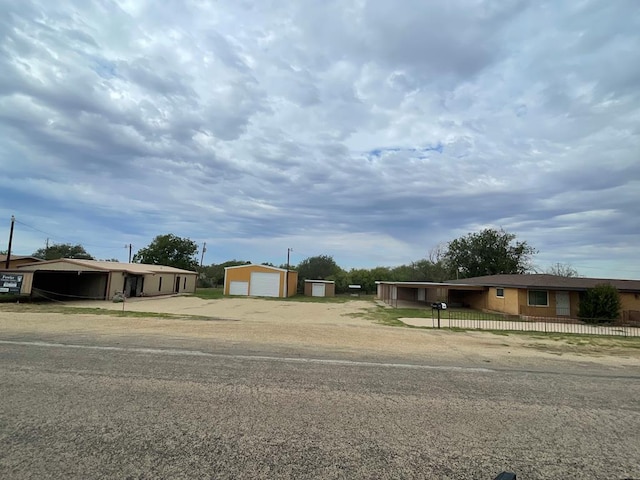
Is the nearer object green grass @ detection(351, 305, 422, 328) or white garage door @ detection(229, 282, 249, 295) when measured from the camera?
green grass @ detection(351, 305, 422, 328)

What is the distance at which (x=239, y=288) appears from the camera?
42.4 meters

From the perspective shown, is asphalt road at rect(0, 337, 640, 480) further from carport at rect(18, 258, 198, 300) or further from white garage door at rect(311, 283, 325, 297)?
white garage door at rect(311, 283, 325, 297)

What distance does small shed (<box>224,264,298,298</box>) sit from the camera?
42.2m

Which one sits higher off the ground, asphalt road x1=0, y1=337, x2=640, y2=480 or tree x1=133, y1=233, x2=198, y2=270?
tree x1=133, y1=233, x2=198, y2=270

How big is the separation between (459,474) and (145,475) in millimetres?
2635

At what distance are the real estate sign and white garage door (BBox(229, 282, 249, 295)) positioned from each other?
70.2 ft

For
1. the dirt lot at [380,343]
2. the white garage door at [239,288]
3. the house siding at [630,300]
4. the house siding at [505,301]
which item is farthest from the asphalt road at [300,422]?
the white garage door at [239,288]

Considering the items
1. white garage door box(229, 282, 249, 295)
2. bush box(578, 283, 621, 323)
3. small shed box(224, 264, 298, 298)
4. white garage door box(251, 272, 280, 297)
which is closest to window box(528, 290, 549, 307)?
bush box(578, 283, 621, 323)

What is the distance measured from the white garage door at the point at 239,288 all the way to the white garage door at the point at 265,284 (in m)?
0.68

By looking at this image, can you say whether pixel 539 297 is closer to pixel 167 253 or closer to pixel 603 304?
pixel 603 304

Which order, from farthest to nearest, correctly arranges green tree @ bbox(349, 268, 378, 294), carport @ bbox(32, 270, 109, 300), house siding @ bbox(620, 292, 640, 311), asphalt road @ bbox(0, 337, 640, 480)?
green tree @ bbox(349, 268, 378, 294)
carport @ bbox(32, 270, 109, 300)
house siding @ bbox(620, 292, 640, 311)
asphalt road @ bbox(0, 337, 640, 480)

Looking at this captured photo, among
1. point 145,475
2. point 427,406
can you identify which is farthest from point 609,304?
point 145,475

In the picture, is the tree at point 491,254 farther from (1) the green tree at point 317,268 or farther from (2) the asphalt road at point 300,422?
(2) the asphalt road at point 300,422

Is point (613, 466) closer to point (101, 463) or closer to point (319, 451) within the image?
point (319, 451)
